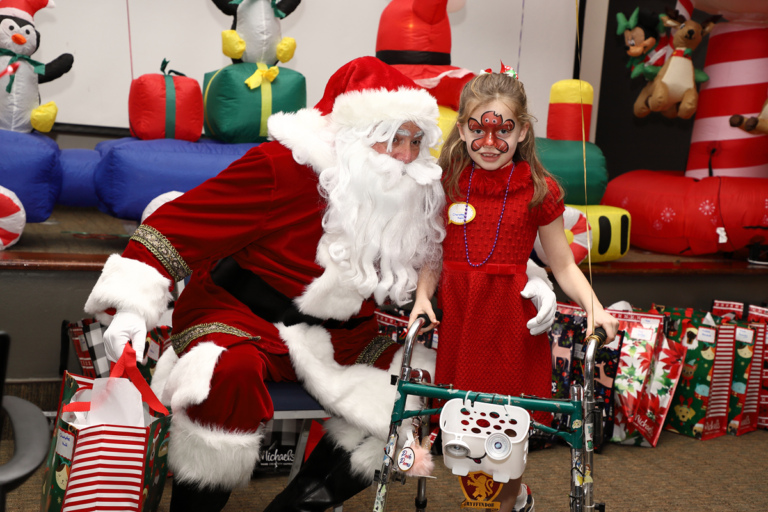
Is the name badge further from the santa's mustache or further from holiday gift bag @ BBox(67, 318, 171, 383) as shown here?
holiday gift bag @ BBox(67, 318, 171, 383)

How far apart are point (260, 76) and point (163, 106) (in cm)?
45

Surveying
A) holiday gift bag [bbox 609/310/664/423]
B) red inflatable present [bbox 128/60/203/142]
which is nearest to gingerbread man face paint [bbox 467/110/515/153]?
holiday gift bag [bbox 609/310/664/423]

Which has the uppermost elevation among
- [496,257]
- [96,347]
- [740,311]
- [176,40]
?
[176,40]

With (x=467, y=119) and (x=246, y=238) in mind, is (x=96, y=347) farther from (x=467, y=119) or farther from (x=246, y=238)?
(x=467, y=119)

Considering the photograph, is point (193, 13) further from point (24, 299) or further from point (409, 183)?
point (409, 183)

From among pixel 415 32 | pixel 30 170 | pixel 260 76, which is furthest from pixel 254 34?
pixel 30 170

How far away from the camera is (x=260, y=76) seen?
10.4 ft

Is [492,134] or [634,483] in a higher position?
[492,134]

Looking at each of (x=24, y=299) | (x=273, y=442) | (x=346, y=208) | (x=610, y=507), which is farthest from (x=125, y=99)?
(x=610, y=507)

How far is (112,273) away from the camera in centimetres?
170

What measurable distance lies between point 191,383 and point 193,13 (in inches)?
122

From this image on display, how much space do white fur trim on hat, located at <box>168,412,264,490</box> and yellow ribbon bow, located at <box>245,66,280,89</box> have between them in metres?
1.82

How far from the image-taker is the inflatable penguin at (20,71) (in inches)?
116

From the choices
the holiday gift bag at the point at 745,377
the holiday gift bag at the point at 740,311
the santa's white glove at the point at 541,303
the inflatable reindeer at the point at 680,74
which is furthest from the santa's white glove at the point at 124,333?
the inflatable reindeer at the point at 680,74
